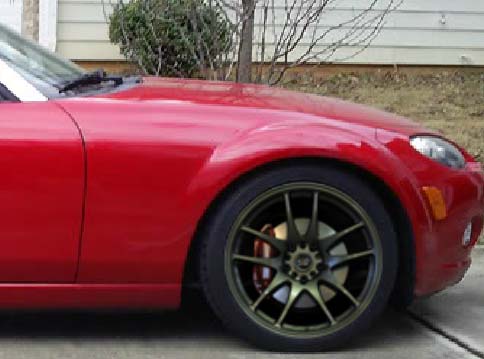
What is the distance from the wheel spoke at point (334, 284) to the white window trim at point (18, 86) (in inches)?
58.1

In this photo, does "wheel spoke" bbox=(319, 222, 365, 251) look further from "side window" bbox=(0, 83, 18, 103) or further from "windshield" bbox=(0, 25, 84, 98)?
"side window" bbox=(0, 83, 18, 103)

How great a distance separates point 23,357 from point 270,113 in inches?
60.5

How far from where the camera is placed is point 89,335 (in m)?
4.84

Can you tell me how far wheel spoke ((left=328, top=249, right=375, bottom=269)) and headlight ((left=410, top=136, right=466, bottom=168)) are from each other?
1.73ft

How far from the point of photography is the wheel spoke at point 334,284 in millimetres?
4551

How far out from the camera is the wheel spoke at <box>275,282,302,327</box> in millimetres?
4539

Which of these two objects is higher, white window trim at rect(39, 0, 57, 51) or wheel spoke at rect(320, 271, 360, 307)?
white window trim at rect(39, 0, 57, 51)

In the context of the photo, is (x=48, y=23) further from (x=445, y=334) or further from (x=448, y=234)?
(x=448, y=234)

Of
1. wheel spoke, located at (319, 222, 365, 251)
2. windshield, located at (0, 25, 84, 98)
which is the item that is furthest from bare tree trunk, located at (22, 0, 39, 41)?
wheel spoke, located at (319, 222, 365, 251)

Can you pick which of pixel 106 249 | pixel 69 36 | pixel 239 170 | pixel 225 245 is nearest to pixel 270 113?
pixel 239 170

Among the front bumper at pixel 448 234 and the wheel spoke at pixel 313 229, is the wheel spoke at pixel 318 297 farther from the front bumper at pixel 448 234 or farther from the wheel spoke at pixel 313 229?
the front bumper at pixel 448 234

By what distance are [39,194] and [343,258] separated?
1.36 m

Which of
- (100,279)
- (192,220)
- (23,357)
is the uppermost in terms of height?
(192,220)

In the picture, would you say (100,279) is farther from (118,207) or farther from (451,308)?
(451,308)
